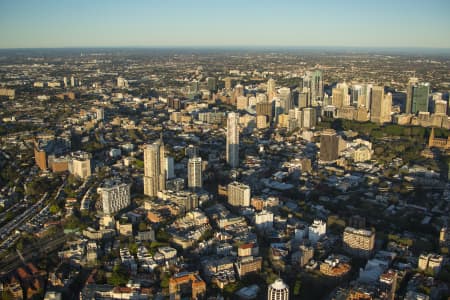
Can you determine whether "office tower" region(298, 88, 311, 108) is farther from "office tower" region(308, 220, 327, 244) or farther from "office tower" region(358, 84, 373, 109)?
"office tower" region(308, 220, 327, 244)

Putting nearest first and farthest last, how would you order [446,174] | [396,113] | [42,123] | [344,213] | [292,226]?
[292,226], [344,213], [446,174], [42,123], [396,113]

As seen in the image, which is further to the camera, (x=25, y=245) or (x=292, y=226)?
(x=292, y=226)

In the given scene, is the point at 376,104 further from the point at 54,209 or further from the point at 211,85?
the point at 54,209

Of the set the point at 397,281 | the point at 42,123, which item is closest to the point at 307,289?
the point at 397,281

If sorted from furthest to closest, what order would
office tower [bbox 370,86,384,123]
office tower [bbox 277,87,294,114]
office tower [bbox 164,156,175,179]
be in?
office tower [bbox 277,87,294,114], office tower [bbox 370,86,384,123], office tower [bbox 164,156,175,179]

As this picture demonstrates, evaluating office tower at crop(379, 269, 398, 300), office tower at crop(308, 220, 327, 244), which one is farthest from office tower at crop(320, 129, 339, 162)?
office tower at crop(379, 269, 398, 300)

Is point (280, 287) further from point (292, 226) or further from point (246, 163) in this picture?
point (246, 163)

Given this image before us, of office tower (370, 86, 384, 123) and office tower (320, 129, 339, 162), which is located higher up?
office tower (370, 86, 384, 123)
